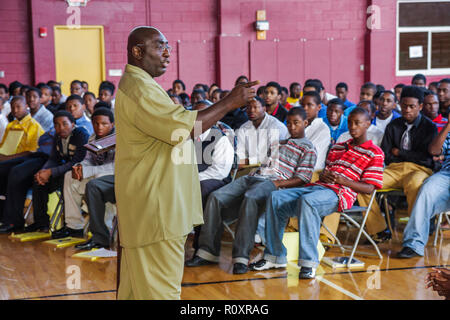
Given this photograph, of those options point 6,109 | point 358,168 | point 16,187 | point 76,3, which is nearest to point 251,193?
point 358,168

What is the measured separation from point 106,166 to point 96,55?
22.7ft

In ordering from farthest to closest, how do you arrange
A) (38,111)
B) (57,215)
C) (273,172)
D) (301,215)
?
(38,111) < (57,215) < (273,172) < (301,215)

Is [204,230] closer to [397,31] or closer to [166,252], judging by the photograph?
[166,252]

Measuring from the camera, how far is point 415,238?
4.31 m

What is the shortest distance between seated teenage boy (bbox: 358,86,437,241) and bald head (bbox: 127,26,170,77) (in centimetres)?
271

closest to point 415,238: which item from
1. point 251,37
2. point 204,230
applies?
point 204,230

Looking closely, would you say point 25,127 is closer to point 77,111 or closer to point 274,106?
point 77,111

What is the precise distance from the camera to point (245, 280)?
12.7 feet

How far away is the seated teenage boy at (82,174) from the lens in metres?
4.93

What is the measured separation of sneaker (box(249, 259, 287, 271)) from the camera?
4.06m

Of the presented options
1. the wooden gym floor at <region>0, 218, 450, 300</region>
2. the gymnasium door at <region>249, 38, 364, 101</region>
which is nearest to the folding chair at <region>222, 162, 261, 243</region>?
the wooden gym floor at <region>0, 218, 450, 300</region>

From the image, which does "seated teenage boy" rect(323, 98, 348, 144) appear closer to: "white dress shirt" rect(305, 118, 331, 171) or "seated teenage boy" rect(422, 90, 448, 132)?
"white dress shirt" rect(305, 118, 331, 171)

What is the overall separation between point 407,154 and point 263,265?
1653 mm

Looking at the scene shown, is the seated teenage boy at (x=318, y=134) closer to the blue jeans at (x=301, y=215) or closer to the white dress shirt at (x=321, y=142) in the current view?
the white dress shirt at (x=321, y=142)
